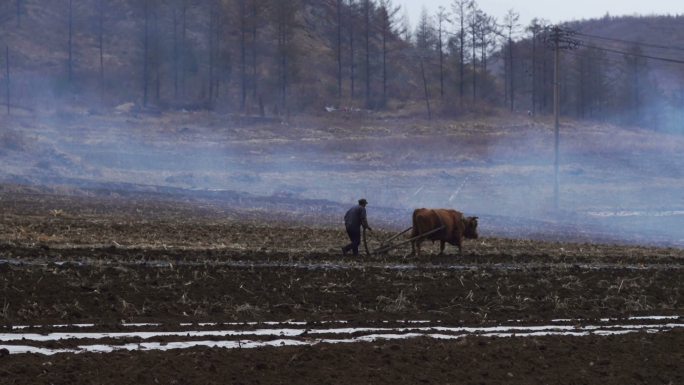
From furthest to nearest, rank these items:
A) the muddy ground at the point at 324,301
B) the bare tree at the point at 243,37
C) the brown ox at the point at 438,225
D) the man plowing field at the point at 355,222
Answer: the bare tree at the point at 243,37 → the brown ox at the point at 438,225 → the man plowing field at the point at 355,222 → the muddy ground at the point at 324,301

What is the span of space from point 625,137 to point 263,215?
146ft

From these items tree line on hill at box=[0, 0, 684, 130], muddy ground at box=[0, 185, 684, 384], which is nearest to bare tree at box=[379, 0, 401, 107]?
tree line on hill at box=[0, 0, 684, 130]

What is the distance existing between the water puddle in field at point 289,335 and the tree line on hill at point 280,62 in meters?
65.1

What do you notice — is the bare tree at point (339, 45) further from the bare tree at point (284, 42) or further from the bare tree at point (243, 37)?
the bare tree at point (243, 37)

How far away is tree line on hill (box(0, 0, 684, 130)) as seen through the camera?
283 ft

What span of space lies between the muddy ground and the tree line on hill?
176 ft

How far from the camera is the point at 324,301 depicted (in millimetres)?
19141

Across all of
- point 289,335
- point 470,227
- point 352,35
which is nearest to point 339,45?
point 352,35

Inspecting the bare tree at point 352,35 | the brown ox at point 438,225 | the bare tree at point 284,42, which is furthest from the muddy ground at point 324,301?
the bare tree at point 352,35

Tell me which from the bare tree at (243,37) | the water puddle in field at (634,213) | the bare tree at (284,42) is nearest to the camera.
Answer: the water puddle in field at (634,213)

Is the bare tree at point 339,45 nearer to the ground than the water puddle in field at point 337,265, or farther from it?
farther from it

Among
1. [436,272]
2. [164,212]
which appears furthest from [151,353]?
[164,212]

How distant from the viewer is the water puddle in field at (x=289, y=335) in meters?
14.4

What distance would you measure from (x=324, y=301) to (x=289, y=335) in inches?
134
